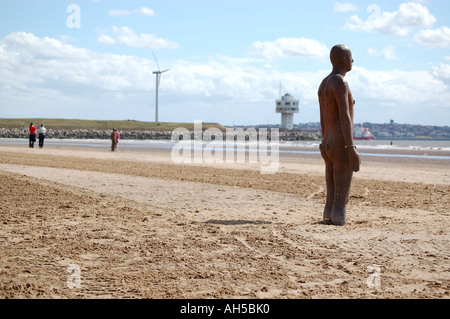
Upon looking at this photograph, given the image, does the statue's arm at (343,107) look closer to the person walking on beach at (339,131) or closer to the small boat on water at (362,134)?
the person walking on beach at (339,131)

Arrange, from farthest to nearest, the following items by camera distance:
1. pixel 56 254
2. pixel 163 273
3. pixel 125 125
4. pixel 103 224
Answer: pixel 125 125 < pixel 103 224 < pixel 56 254 < pixel 163 273

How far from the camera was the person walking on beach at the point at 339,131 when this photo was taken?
30.5 ft

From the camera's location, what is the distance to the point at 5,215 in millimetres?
10000

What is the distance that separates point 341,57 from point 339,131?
128 cm

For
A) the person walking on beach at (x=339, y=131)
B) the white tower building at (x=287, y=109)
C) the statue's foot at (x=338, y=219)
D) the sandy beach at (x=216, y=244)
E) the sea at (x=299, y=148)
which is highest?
the white tower building at (x=287, y=109)

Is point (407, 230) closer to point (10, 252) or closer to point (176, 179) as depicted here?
point (10, 252)

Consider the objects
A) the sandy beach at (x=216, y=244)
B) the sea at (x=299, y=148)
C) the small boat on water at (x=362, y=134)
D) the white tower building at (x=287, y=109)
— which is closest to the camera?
the sandy beach at (x=216, y=244)

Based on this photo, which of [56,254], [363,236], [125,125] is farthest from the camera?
[125,125]

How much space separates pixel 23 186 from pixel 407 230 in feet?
31.6

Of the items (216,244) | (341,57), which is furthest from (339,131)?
(216,244)

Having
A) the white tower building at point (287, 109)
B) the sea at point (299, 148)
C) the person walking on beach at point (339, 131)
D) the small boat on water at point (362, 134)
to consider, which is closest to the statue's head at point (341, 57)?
the person walking on beach at point (339, 131)

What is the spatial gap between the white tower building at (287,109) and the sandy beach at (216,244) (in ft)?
405
